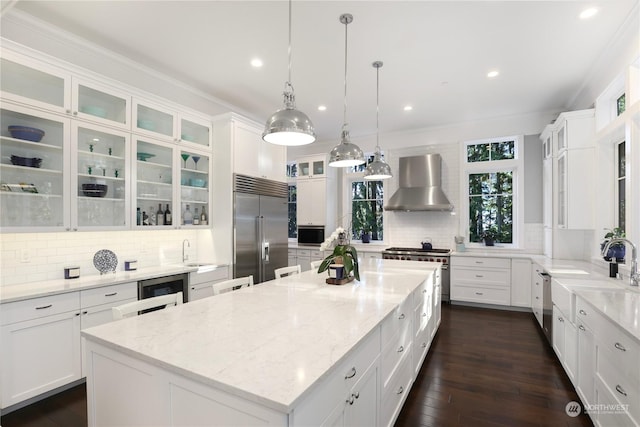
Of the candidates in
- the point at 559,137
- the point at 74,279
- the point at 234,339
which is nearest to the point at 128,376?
the point at 234,339

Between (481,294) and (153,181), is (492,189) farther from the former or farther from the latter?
(153,181)

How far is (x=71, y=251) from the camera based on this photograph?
10.2 ft

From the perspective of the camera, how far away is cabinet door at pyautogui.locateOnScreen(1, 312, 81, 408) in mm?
2285

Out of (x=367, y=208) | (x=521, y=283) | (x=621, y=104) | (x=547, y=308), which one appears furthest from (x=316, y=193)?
(x=621, y=104)

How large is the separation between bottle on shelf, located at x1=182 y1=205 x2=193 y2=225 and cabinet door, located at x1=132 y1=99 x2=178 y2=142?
0.91m

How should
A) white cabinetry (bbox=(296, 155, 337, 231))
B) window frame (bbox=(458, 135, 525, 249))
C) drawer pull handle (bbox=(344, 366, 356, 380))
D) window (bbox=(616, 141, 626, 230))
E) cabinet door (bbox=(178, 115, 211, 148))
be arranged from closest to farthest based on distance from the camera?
drawer pull handle (bbox=(344, 366, 356, 380))
window (bbox=(616, 141, 626, 230))
cabinet door (bbox=(178, 115, 211, 148))
window frame (bbox=(458, 135, 525, 249))
white cabinetry (bbox=(296, 155, 337, 231))

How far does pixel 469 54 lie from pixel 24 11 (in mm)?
4263

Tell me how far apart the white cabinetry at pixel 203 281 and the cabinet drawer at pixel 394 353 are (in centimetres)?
251

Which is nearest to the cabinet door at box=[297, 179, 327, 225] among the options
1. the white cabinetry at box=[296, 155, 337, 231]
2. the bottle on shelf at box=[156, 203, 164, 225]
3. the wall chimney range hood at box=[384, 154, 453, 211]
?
the white cabinetry at box=[296, 155, 337, 231]

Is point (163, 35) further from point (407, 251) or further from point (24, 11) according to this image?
point (407, 251)

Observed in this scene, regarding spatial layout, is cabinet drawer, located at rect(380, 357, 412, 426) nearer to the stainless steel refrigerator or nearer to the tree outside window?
the stainless steel refrigerator

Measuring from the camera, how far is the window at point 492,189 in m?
5.52

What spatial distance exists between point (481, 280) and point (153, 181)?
5103 mm

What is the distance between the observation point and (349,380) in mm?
1371
